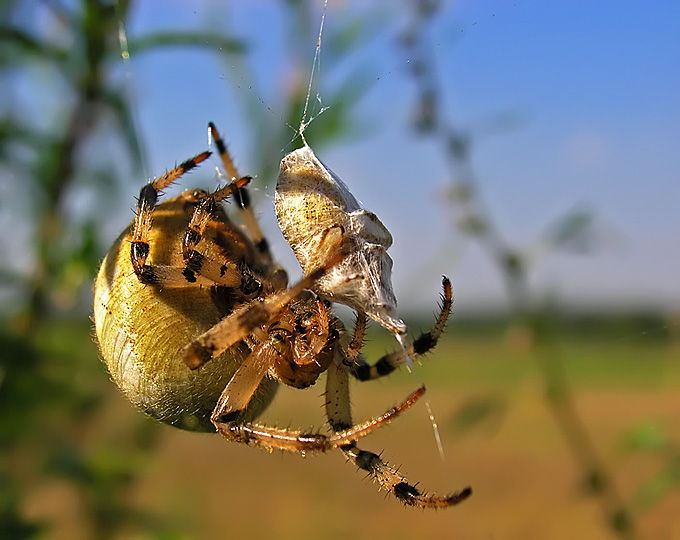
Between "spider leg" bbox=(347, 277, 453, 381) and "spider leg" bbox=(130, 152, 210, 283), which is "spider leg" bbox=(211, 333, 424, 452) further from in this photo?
"spider leg" bbox=(130, 152, 210, 283)

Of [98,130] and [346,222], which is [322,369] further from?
[98,130]

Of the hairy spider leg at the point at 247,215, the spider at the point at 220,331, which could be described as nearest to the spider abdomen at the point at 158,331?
the spider at the point at 220,331

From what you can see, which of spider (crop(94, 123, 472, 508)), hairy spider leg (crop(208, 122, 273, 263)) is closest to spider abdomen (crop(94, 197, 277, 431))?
spider (crop(94, 123, 472, 508))

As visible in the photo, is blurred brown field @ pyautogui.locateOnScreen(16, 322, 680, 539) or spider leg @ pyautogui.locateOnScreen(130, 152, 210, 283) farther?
blurred brown field @ pyautogui.locateOnScreen(16, 322, 680, 539)

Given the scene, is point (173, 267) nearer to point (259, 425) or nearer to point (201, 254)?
point (201, 254)

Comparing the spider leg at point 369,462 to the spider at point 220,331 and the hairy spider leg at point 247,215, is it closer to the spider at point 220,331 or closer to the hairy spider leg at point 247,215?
the spider at point 220,331

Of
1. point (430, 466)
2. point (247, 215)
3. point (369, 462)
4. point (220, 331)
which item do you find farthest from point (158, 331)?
point (430, 466)
